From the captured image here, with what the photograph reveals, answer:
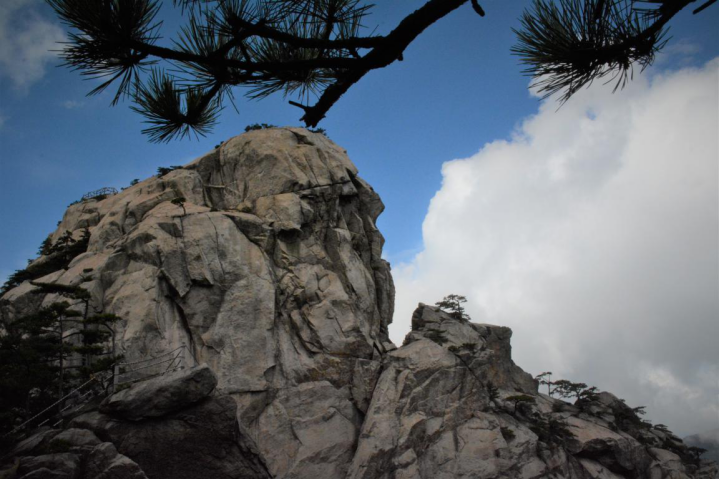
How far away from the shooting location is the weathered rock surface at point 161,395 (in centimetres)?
1538

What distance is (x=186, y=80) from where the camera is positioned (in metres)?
4.28

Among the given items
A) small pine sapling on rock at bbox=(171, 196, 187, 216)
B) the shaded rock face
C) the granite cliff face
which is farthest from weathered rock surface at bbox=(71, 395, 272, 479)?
small pine sapling on rock at bbox=(171, 196, 187, 216)

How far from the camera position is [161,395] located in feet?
51.8

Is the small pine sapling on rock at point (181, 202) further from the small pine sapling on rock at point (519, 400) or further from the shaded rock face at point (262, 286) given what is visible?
the small pine sapling on rock at point (519, 400)

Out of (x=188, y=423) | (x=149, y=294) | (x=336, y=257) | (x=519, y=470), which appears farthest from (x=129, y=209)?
(x=519, y=470)

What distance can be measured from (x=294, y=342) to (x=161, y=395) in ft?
37.9

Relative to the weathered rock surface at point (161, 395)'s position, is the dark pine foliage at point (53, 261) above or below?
above

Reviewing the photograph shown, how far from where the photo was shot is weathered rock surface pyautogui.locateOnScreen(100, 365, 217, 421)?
50.5 ft

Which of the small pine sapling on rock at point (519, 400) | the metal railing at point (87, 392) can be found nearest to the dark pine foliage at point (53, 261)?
the metal railing at point (87, 392)

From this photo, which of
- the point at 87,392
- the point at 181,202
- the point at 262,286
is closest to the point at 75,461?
the point at 87,392

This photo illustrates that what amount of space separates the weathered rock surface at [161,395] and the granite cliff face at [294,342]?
0.18ft

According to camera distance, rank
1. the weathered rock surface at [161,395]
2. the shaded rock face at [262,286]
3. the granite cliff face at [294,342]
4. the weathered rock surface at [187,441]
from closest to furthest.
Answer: the weathered rock surface at [187,441]
the weathered rock surface at [161,395]
the granite cliff face at [294,342]
the shaded rock face at [262,286]

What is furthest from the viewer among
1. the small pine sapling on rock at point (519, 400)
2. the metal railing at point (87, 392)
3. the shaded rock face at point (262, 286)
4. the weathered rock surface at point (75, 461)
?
the small pine sapling on rock at point (519, 400)

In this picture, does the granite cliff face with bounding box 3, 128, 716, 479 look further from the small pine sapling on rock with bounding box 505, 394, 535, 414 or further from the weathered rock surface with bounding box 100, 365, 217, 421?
the small pine sapling on rock with bounding box 505, 394, 535, 414
